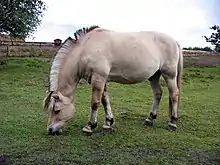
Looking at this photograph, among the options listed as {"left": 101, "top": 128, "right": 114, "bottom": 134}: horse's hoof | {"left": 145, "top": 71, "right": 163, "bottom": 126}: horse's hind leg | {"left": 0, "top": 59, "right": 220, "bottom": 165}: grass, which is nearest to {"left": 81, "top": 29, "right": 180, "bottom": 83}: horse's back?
{"left": 145, "top": 71, "right": 163, "bottom": 126}: horse's hind leg

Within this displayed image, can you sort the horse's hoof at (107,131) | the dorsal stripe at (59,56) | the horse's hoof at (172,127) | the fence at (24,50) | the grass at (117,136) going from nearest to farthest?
1. the grass at (117,136)
2. the dorsal stripe at (59,56)
3. the horse's hoof at (107,131)
4. the horse's hoof at (172,127)
5. the fence at (24,50)

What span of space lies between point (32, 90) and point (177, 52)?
19.2 ft

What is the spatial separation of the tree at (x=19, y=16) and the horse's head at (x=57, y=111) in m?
11.3

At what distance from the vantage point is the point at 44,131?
5.96 meters

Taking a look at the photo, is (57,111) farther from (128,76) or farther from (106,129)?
(128,76)

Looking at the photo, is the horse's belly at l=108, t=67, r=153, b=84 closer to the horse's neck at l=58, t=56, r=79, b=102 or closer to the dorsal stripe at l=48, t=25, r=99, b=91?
the horse's neck at l=58, t=56, r=79, b=102

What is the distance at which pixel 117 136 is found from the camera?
5.77 m

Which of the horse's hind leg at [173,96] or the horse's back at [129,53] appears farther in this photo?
the horse's hind leg at [173,96]

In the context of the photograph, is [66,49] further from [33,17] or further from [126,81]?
[33,17]

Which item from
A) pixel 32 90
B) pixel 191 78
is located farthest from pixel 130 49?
pixel 191 78

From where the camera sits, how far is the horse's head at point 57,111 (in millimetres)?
5715

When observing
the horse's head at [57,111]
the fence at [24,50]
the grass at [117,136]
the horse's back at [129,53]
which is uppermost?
the horse's back at [129,53]

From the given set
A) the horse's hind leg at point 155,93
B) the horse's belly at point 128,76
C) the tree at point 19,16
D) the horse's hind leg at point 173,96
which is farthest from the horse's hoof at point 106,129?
the tree at point 19,16

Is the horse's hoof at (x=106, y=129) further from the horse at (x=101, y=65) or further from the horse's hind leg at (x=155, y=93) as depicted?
the horse's hind leg at (x=155, y=93)
